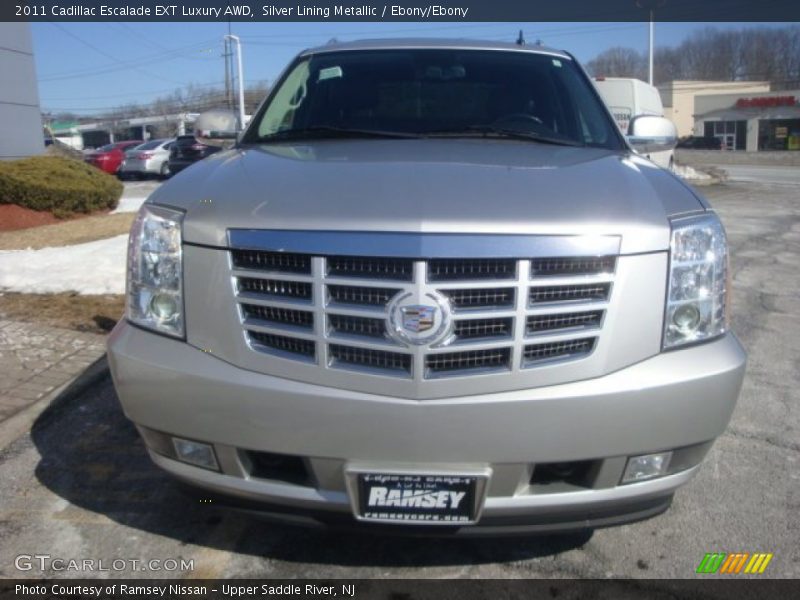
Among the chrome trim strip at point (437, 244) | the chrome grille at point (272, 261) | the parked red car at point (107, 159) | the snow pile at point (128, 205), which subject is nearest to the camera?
the chrome trim strip at point (437, 244)

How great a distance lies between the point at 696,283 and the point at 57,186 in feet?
34.8

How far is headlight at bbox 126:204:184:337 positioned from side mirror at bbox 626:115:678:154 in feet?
8.87

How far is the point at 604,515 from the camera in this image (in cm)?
247

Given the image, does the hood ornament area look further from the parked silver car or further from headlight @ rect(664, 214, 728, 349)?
the parked silver car

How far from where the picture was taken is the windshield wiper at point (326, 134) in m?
3.52

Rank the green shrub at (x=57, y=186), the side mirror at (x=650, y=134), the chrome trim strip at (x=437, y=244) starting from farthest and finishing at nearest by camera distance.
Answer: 1. the green shrub at (x=57, y=186)
2. the side mirror at (x=650, y=134)
3. the chrome trim strip at (x=437, y=244)

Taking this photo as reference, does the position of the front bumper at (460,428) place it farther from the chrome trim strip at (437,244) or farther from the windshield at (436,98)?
the windshield at (436,98)

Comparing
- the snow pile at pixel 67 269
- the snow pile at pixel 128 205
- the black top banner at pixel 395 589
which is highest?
the snow pile at pixel 67 269

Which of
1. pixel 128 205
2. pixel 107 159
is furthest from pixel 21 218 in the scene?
pixel 107 159

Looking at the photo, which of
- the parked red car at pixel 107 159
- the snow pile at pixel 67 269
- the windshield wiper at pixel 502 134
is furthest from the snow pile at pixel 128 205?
the parked red car at pixel 107 159

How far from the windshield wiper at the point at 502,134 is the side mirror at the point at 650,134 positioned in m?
0.91

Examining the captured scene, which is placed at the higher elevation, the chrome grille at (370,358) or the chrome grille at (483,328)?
the chrome grille at (483,328)

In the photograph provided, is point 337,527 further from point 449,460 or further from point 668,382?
point 668,382

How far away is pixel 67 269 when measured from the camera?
24.1ft
